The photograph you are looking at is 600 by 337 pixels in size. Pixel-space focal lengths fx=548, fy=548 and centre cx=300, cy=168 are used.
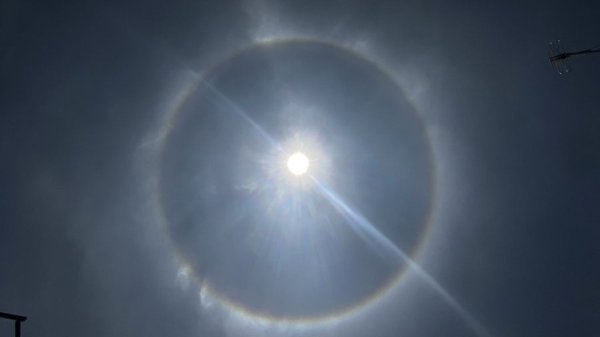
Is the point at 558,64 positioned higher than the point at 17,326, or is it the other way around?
the point at 558,64
